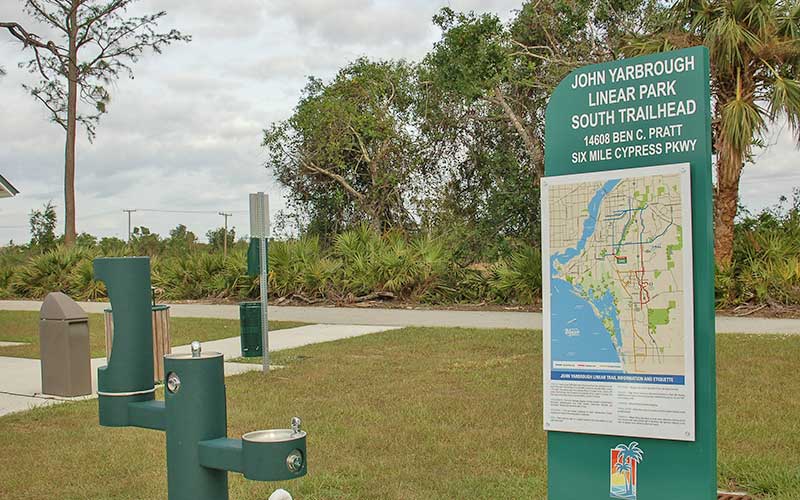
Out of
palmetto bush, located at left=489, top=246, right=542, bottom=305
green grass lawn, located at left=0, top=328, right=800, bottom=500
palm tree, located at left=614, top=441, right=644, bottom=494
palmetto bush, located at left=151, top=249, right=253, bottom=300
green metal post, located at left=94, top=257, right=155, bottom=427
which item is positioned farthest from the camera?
palmetto bush, located at left=151, top=249, right=253, bottom=300

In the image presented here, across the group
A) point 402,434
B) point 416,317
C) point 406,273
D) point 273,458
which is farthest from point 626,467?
point 406,273

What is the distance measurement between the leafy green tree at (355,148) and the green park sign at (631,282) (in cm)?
2277

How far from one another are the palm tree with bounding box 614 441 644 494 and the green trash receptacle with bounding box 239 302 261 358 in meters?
7.58

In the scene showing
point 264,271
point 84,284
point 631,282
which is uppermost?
point 631,282

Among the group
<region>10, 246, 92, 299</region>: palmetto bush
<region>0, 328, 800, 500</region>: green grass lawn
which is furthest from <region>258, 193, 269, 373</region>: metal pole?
<region>10, 246, 92, 299</region>: palmetto bush

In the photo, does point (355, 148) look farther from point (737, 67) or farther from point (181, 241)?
point (737, 67)

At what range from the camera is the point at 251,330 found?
11211 millimetres

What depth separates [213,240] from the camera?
32844 millimetres

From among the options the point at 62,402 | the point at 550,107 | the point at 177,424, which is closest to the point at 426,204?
the point at 62,402

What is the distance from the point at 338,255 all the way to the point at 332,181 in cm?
723

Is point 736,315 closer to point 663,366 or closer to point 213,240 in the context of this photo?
point 663,366

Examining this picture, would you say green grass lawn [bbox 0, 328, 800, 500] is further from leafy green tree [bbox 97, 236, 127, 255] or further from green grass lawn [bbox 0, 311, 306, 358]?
leafy green tree [bbox 97, 236, 127, 255]

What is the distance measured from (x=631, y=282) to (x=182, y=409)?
2189 mm

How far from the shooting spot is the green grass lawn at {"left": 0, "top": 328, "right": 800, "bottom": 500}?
5.68 metres
